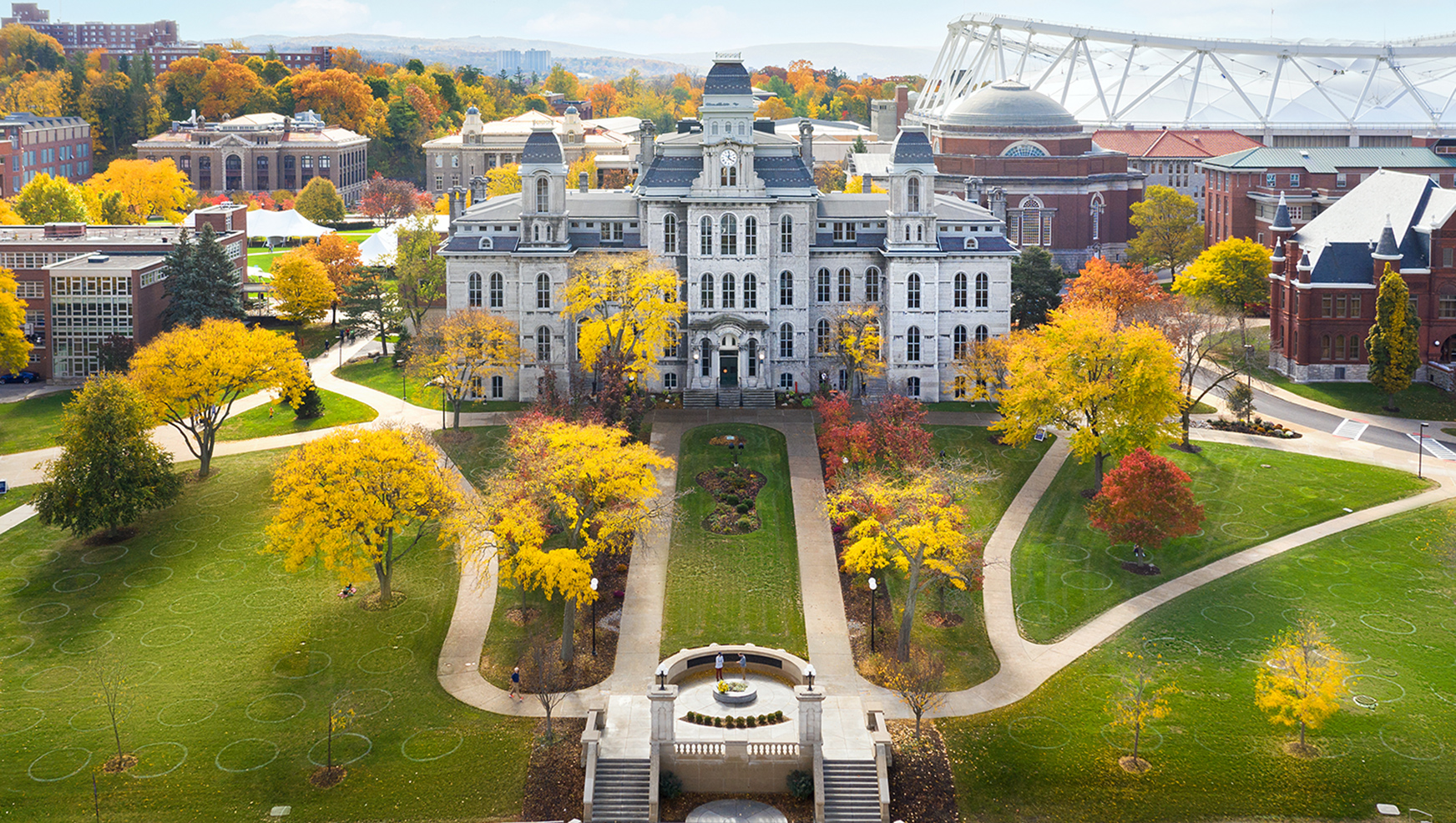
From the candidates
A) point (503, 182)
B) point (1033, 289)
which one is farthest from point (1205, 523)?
point (503, 182)

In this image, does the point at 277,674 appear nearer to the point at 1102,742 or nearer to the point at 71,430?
the point at 71,430

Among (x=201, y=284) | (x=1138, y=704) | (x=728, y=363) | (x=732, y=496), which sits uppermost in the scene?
(x=201, y=284)

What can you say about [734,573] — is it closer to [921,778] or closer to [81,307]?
[921,778]

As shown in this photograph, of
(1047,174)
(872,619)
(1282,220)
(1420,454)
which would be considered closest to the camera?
(872,619)

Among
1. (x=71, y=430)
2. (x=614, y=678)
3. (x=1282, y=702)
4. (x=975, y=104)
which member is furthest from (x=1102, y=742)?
(x=975, y=104)

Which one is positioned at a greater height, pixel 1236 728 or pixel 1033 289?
pixel 1033 289

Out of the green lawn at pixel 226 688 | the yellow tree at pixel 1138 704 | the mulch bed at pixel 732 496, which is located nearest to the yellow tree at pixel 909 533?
the yellow tree at pixel 1138 704

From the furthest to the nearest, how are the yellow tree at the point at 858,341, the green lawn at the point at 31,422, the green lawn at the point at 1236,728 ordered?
the yellow tree at the point at 858,341, the green lawn at the point at 31,422, the green lawn at the point at 1236,728

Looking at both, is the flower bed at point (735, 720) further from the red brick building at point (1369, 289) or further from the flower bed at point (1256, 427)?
the red brick building at point (1369, 289)
